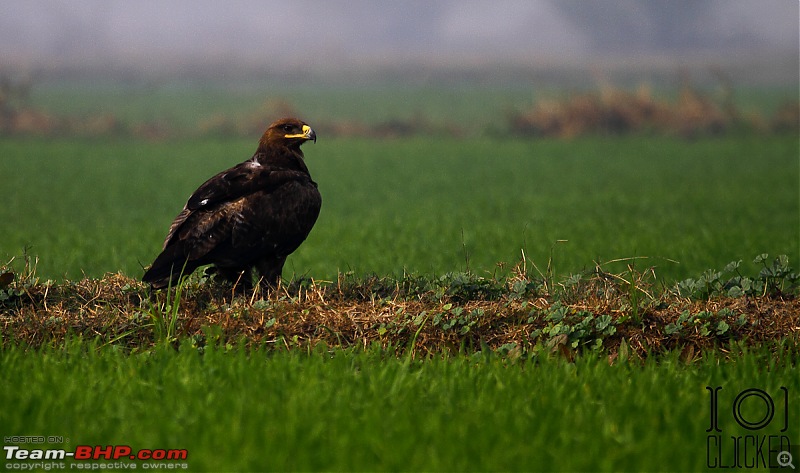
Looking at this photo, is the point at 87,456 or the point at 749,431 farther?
the point at 749,431

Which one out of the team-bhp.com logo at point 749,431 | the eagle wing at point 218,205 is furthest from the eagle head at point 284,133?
the team-bhp.com logo at point 749,431

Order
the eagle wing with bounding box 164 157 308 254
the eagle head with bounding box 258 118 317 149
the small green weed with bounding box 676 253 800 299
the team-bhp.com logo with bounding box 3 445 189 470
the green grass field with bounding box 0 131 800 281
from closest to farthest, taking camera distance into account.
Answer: the team-bhp.com logo with bounding box 3 445 189 470, the small green weed with bounding box 676 253 800 299, the eagle wing with bounding box 164 157 308 254, the eagle head with bounding box 258 118 317 149, the green grass field with bounding box 0 131 800 281

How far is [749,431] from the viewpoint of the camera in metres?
5.41

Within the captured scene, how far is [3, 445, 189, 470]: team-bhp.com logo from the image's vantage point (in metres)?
4.86

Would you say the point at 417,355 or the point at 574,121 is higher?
the point at 417,355

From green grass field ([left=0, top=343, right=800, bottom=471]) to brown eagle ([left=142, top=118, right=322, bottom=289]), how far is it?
4.54 feet

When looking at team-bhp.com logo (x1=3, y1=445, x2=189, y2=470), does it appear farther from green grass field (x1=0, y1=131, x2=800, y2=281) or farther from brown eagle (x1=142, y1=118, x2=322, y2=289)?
green grass field (x1=0, y1=131, x2=800, y2=281)

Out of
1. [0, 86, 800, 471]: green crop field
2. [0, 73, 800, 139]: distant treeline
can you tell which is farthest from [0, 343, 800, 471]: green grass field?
[0, 73, 800, 139]: distant treeline

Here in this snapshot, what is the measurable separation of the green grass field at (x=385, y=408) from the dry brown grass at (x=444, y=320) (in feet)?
1.37

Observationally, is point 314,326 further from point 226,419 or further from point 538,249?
point 538,249

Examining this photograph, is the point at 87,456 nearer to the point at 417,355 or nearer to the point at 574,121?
the point at 417,355

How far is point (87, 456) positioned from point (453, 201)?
14827mm

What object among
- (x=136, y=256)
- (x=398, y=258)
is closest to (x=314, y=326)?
(x=398, y=258)

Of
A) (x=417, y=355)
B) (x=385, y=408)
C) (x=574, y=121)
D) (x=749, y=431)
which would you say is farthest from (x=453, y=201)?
(x=574, y=121)
